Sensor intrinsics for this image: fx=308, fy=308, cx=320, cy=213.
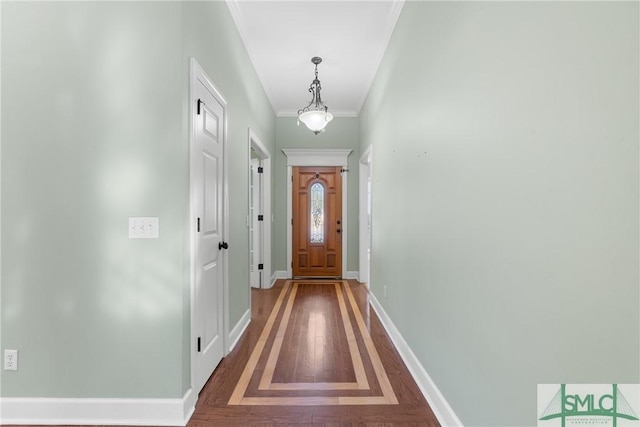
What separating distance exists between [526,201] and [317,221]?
464 cm

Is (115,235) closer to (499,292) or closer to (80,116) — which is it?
(80,116)

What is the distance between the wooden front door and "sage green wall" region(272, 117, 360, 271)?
0.62ft

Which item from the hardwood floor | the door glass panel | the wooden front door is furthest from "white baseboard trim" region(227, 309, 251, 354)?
the door glass panel

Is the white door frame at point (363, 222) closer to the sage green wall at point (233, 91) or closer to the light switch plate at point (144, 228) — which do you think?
the sage green wall at point (233, 91)

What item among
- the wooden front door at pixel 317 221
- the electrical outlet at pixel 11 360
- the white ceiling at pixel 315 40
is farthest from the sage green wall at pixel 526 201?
the wooden front door at pixel 317 221

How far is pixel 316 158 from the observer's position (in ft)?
18.2

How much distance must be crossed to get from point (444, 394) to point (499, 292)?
880 millimetres

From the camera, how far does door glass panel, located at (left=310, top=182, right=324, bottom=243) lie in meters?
5.64

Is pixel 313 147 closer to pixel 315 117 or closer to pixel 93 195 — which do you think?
pixel 315 117

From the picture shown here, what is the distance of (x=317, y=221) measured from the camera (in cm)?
566

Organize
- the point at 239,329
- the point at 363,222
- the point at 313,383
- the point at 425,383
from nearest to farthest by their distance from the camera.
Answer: the point at 425,383
the point at 313,383
the point at 239,329
the point at 363,222

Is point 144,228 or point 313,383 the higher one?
point 144,228

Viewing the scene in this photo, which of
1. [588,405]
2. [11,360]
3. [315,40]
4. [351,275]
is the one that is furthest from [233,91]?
[351,275]

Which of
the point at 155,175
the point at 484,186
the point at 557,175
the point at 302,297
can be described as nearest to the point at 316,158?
the point at 302,297
